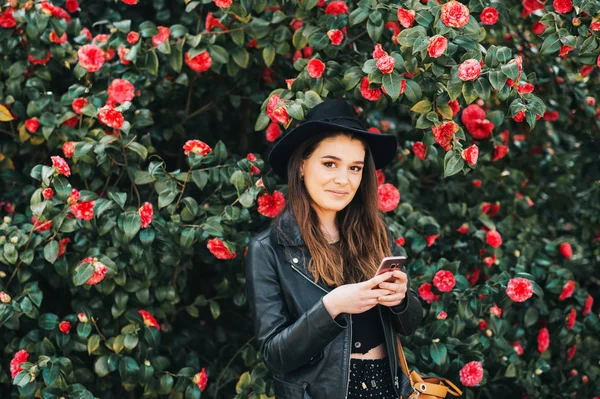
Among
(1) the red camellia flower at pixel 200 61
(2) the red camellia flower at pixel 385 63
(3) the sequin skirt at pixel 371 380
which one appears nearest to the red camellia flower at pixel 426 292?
(3) the sequin skirt at pixel 371 380

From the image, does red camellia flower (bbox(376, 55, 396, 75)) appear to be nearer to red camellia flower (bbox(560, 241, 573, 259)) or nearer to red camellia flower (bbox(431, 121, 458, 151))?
red camellia flower (bbox(431, 121, 458, 151))

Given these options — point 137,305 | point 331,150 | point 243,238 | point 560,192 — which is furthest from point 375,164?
point 560,192

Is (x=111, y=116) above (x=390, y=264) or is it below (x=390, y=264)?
above

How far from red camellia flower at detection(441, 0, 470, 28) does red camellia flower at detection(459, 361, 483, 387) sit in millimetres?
1271

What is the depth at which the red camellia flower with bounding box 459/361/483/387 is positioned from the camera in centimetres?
284

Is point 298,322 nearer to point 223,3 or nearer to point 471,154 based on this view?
point 471,154

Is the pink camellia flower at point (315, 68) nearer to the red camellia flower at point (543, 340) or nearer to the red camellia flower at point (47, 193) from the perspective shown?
the red camellia flower at point (47, 193)

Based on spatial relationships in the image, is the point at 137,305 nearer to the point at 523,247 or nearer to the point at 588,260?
the point at 523,247

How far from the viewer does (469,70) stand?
2357 mm

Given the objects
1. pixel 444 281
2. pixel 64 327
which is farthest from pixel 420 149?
pixel 64 327

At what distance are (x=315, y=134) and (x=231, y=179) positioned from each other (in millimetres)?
466

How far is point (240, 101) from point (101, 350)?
1.22 m

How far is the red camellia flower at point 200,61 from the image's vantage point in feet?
9.41

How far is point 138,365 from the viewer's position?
9.16ft
